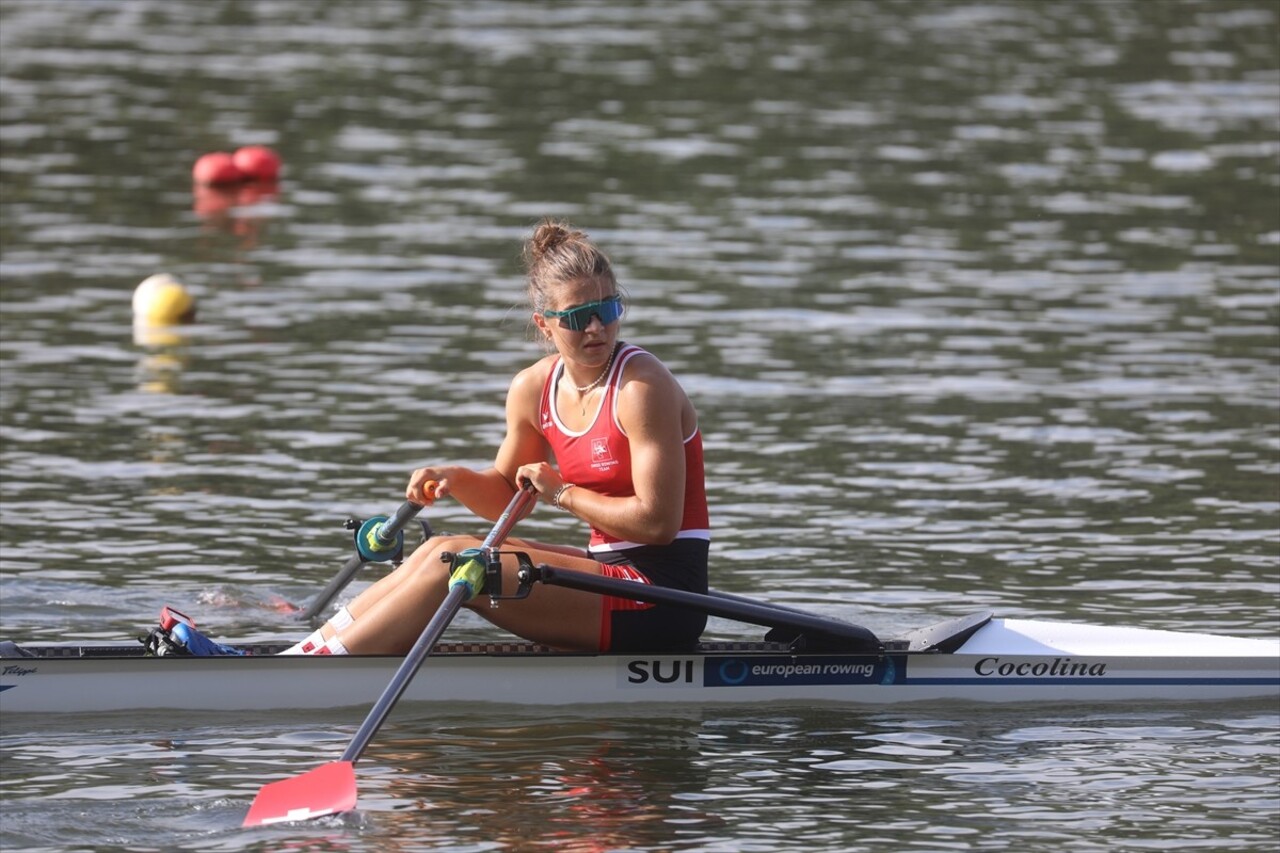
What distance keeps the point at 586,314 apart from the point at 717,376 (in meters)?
6.97

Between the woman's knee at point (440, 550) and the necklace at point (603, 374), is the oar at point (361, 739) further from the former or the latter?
the necklace at point (603, 374)

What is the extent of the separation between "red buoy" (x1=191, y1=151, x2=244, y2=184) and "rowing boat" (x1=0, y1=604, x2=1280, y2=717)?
46.8 feet

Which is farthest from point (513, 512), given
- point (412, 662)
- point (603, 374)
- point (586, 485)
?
point (412, 662)

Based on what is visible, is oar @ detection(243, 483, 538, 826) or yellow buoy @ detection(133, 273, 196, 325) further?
yellow buoy @ detection(133, 273, 196, 325)

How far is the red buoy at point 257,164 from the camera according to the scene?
22.8 metres

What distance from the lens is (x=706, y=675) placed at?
875cm

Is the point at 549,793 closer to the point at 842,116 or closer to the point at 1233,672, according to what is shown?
the point at 1233,672

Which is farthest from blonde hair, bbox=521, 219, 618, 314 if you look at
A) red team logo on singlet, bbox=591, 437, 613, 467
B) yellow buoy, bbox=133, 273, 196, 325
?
yellow buoy, bbox=133, 273, 196, 325

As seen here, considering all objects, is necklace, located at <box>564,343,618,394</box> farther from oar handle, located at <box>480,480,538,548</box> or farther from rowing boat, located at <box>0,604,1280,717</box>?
rowing boat, located at <box>0,604,1280,717</box>

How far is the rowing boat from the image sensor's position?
8523 millimetres

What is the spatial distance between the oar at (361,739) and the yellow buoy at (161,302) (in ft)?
29.5

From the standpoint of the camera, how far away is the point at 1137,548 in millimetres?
11305

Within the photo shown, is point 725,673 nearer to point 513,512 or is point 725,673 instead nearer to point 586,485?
point 586,485

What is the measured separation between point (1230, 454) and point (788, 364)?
3536mm
